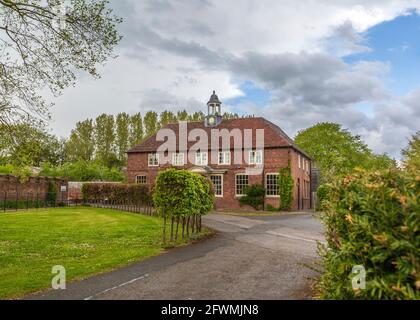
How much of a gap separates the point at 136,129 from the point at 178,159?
33.6m

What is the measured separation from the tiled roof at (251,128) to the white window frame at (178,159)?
4.85 feet

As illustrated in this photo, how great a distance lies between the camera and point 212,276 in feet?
30.7

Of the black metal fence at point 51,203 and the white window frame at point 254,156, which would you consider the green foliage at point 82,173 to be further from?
the white window frame at point 254,156

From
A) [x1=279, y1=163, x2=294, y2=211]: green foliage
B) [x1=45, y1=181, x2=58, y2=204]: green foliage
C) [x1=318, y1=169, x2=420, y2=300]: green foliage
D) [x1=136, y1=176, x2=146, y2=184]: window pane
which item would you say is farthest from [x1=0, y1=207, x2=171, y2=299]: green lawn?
[x1=136, y1=176, x2=146, y2=184]: window pane

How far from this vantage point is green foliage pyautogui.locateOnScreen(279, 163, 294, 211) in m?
38.7

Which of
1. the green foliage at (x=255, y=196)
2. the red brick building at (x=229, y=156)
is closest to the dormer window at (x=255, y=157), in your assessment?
the red brick building at (x=229, y=156)

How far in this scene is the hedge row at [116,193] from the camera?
100ft

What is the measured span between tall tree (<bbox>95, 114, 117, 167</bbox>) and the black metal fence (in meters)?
33.4

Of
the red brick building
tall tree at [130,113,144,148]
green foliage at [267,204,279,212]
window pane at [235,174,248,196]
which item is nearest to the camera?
green foliage at [267,204,279,212]

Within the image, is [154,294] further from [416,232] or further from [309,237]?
[309,237]

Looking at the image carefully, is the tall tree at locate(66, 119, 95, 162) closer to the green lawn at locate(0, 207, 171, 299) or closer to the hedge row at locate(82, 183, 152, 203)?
the hedge row at locate(82, 183, 152, 203)

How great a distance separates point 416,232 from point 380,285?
2.33 ft

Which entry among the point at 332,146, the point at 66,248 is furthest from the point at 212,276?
the point at 332,146
